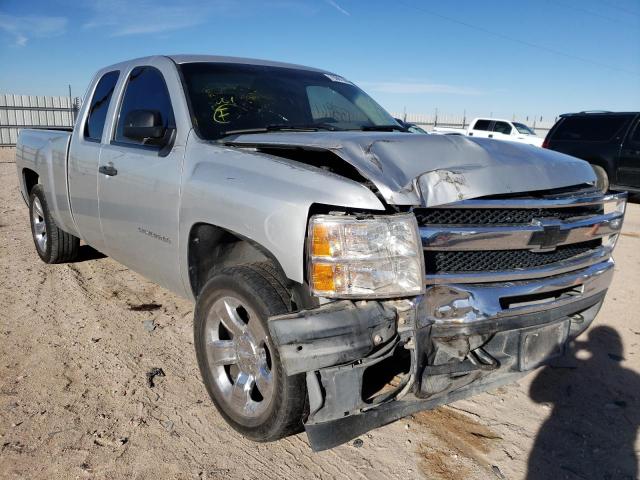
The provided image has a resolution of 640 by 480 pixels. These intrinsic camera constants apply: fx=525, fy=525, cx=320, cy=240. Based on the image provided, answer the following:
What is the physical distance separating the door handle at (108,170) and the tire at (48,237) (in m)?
1.69

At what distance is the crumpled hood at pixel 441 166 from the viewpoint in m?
2.14

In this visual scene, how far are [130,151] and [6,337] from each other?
1.59 m

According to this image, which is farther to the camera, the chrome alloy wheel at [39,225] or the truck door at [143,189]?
the chrome alloy wheel at [39,225]

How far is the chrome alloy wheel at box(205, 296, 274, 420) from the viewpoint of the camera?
8.21ft

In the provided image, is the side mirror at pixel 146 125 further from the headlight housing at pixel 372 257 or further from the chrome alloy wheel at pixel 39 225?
the chrome alloy wheel at pixel 39 225

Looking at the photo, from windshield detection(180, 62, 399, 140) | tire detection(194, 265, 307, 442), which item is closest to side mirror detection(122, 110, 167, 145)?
windshield detection(180, 62, 399, 140)

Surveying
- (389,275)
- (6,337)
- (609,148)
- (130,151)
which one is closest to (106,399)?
(6,337)

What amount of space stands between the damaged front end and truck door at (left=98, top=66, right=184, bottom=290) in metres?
1.39

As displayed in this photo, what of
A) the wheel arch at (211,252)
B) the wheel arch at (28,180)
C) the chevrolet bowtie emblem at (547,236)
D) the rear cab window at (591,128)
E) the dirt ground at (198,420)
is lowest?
the dirt ground at (198,420)

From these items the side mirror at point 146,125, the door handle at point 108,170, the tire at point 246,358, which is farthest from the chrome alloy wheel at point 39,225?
the tire at point 246,358

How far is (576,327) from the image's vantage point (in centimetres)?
288

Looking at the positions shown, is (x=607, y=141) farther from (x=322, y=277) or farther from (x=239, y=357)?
(x=322, y=277)

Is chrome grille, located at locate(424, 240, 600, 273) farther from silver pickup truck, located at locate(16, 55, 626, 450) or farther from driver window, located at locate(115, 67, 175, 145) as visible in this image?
driver window, located at locate(115, 67, 175, 145)

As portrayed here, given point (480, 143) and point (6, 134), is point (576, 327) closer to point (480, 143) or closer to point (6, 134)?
point (480, 143)
